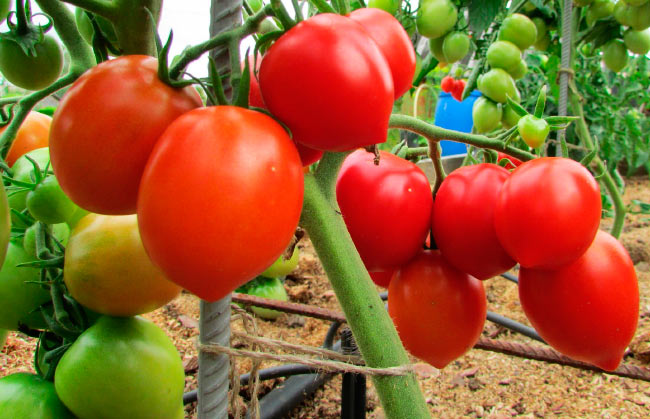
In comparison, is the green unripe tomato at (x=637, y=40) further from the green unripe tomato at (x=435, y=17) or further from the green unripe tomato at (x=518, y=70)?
the green unripe tomato at (x=435, y=17)

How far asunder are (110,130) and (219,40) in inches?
3.1

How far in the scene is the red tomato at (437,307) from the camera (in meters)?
0.52

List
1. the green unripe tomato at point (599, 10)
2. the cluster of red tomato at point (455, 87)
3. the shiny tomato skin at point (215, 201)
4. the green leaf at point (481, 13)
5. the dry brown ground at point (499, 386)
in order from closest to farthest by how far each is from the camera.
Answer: the shiny tomato skin at point (215, 201) → the green leaf at point (481, 13) → the dry brown ground at point (499, 386) → the green unripe tomato at point (599, 10) → the cluster of red tomato at point (455, 87)

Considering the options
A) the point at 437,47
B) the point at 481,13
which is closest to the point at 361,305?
the point at 481,13

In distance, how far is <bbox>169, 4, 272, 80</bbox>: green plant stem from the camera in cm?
29

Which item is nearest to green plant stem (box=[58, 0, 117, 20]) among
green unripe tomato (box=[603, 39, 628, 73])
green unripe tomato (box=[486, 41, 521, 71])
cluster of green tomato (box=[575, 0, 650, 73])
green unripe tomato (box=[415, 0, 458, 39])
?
green unripe tomato (box=[415, 0, 458, 39])

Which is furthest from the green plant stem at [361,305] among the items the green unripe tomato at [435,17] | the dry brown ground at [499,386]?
the green unripe tomato at [435,17]

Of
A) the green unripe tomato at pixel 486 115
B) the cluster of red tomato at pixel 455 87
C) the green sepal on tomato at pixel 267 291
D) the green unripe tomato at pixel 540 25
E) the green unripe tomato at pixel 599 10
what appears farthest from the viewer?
the cluster of red tomato at pixel 455 87

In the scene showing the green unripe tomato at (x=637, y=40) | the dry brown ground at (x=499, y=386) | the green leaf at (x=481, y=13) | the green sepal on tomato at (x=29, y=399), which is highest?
the green leaf at (x=481, y=13)

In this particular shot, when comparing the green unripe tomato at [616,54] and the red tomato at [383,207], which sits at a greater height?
the red tomato at [383,207]

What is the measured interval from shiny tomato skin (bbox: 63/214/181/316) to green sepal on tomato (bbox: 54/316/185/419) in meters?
0.02

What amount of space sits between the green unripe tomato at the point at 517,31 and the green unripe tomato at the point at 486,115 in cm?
20

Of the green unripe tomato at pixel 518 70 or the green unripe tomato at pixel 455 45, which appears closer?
the green unripe tomato at pixel 455 45

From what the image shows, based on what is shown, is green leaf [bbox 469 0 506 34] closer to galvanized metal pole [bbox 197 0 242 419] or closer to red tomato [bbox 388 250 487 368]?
red tomato [bbox 388 250 487 368]
